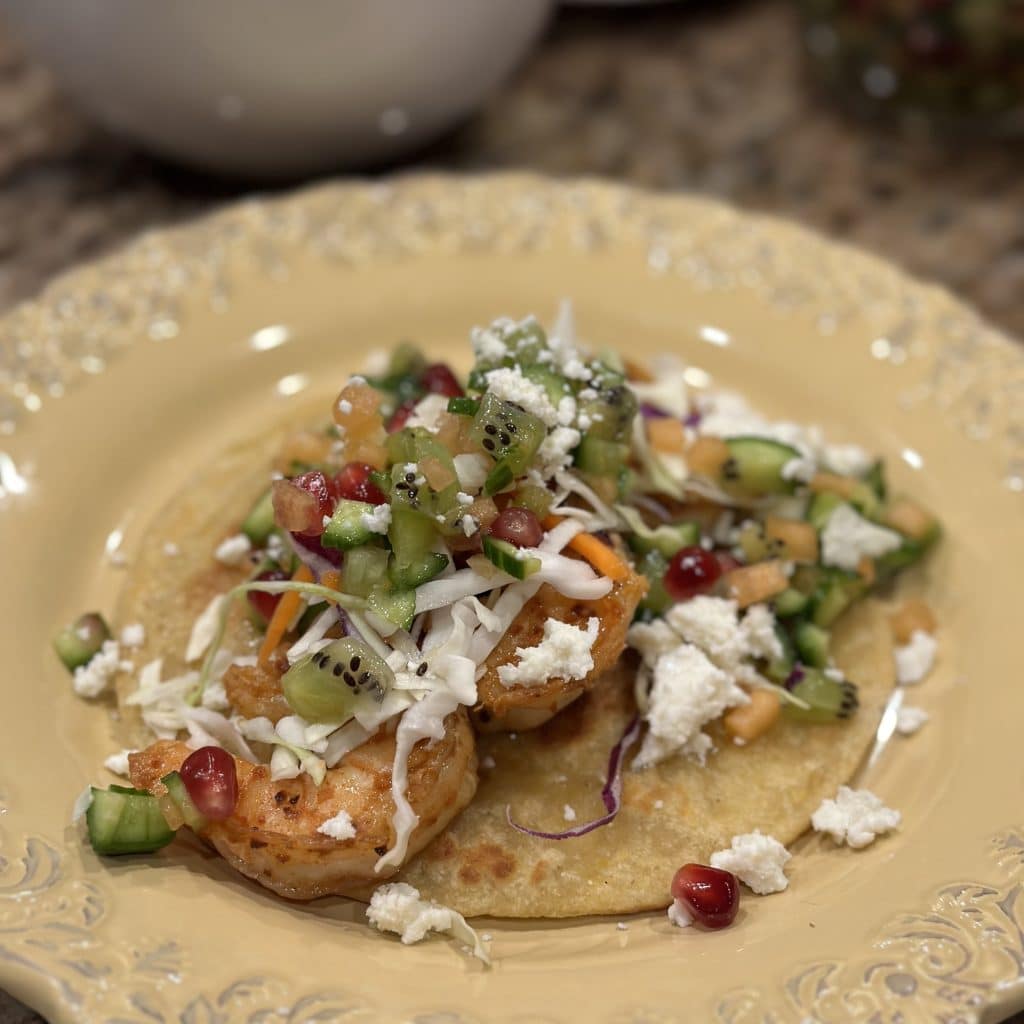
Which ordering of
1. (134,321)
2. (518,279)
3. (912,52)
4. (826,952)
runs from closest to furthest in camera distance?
(826,952) < (134,321) < (518,279) < (912,52)

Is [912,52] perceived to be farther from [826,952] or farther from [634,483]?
[826,952]

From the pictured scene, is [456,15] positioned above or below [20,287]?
above

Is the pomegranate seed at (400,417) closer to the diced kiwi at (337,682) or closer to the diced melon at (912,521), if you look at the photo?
the diced kiwi at (337,682)

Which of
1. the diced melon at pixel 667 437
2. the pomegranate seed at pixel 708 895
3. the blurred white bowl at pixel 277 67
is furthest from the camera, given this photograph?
the blurred white bowl at pixel 277 67

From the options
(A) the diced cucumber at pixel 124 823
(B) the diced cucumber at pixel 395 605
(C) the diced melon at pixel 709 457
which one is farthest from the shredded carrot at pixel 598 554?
(A) the diced cucumber at pixel 124 823

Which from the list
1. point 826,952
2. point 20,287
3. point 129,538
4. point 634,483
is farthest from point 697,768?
point 20,287

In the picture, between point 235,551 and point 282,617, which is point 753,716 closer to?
point 282,617
